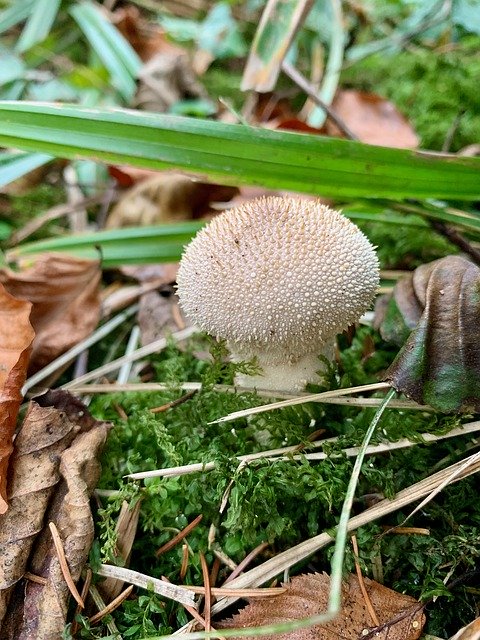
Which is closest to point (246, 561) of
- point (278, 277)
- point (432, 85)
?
point (278, 277)

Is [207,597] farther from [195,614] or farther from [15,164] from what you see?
[15,164]

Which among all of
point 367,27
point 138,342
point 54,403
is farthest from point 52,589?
point 367,27

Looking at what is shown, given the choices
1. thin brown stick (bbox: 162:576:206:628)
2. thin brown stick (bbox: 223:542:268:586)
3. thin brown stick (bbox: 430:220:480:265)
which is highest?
thin brown stick (bbox: 430:220:480:265)

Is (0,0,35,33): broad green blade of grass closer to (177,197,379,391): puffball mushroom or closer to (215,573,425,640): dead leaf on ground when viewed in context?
(177,197,379,391): puffball mushroom

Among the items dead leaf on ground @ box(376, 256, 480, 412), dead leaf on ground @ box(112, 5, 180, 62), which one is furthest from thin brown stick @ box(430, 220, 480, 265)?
dead leaf on ground @ box(112, 5, 180, 62)

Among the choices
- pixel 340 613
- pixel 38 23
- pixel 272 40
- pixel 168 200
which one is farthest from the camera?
pixel 38 23

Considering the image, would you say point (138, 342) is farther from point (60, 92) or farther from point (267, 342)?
point (60, 92)
